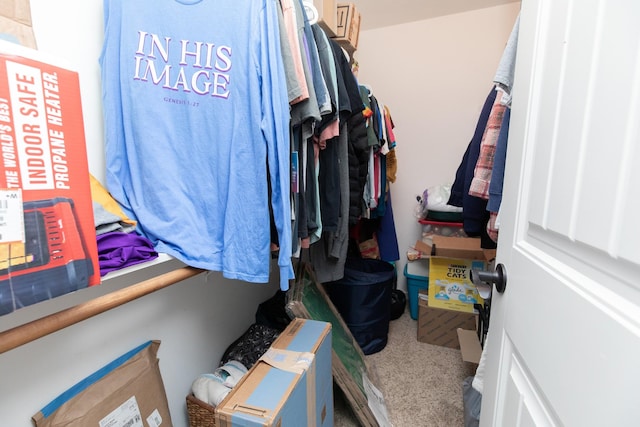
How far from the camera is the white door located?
1.02 feet

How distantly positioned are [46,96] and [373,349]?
2.01m

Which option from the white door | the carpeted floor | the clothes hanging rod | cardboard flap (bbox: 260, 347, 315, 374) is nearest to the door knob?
the white door

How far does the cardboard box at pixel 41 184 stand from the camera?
1.32ft

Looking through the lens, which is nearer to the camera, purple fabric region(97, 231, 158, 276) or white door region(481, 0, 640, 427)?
white door region(481, 0, 640, 427)

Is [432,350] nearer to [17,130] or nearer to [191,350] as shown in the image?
[191,350]

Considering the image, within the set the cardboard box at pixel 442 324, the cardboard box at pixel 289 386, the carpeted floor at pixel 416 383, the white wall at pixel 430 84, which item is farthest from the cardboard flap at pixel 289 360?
the white wall at pixel 430 84

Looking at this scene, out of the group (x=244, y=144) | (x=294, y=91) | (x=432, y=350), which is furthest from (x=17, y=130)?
(x=432, y=350)

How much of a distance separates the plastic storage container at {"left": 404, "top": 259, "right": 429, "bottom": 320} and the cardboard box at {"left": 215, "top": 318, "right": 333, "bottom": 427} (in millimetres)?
1335

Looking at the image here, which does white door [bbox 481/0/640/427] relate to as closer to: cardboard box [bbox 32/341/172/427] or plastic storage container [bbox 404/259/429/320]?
cardboard box [bbox 32/341/172/427]

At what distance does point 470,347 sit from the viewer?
1.59 m

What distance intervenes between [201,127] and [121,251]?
40 centimetres

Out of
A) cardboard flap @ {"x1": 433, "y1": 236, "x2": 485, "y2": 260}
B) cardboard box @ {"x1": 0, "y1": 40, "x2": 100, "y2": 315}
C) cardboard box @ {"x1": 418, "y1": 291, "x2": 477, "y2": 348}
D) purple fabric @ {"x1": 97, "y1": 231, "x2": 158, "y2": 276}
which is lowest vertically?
cardboard box @ {"x1": 418, "y1": 291, "x2": 477, "y2": 348}

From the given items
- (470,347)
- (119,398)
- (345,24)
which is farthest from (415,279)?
(119,398)

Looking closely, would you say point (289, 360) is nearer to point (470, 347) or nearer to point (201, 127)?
point (201, 127)
